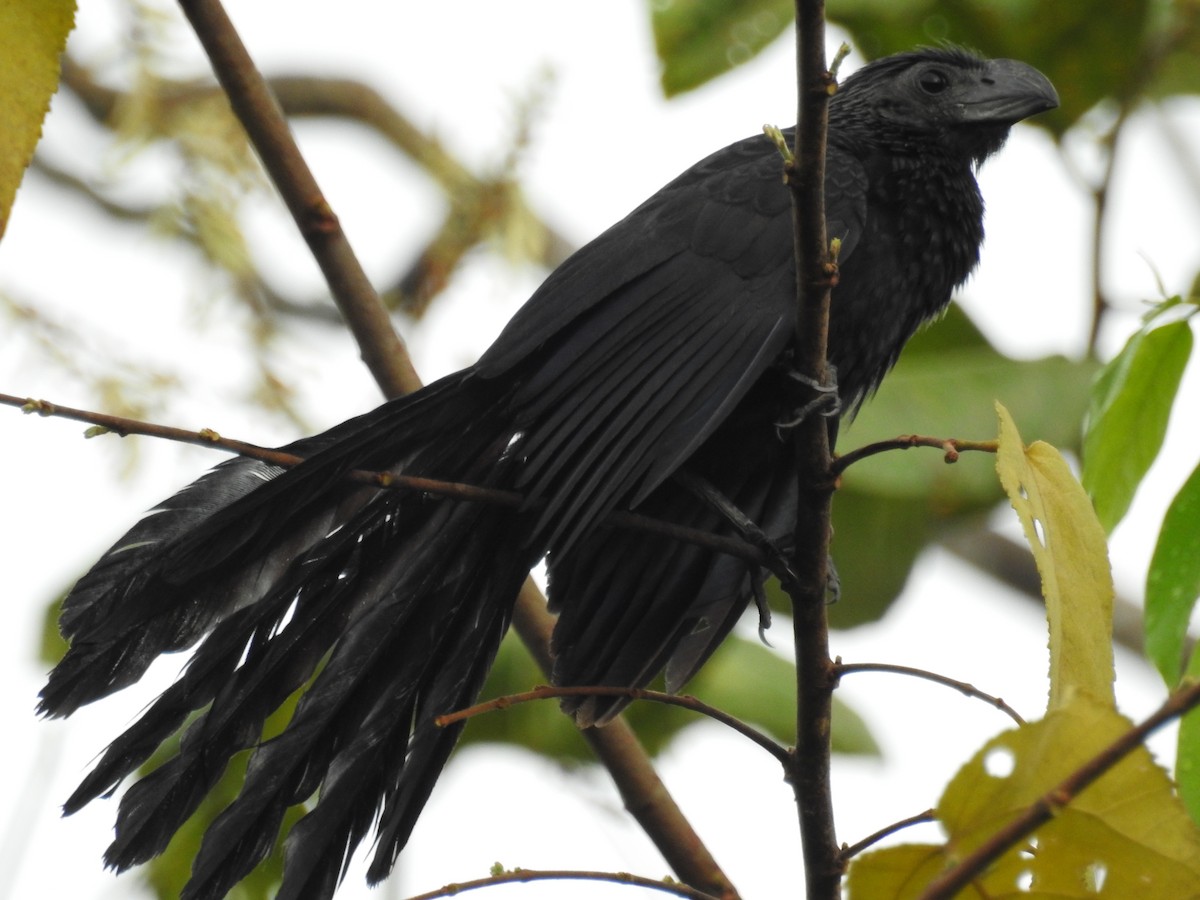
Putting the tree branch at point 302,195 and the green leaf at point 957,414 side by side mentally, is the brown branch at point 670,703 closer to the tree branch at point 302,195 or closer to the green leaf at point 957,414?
the tree branch at point 302,195

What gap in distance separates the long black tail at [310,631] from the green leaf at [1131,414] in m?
0.92

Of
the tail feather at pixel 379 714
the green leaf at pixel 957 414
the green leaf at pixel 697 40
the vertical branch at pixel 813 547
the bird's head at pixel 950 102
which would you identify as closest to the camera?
the vertical branch at pixel 813 547

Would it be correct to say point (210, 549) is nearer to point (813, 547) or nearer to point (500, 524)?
point (500, 524)

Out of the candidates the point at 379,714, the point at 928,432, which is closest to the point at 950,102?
the point at 928,432

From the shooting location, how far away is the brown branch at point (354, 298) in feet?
7.48

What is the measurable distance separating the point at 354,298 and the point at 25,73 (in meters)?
1.13

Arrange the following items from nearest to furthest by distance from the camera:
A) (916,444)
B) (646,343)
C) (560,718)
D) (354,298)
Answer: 1. (916,444)
2. (646,343)
3. (354,298)
4. (560,718)

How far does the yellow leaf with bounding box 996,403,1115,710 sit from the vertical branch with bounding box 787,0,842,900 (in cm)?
27

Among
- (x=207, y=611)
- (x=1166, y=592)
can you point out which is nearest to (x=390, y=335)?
(x=207, y=611)

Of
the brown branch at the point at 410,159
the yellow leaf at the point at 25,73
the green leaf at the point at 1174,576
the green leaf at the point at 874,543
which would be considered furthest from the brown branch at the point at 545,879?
the brown branch at the point at 410,159

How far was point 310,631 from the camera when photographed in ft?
6.86

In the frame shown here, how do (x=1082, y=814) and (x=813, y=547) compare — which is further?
(x=813, y=547)

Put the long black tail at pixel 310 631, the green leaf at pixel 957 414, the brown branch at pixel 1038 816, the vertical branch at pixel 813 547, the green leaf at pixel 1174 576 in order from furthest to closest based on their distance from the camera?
the green leaf at pixel 957 414
the long black tail at pixel 310 631
the green leaf at pixel 1174 576
the vertical branch at pixel 813 547
the brown branch at pixel 1038 816

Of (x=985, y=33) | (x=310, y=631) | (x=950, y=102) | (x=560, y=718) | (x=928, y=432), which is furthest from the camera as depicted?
(x=985, y=33)
